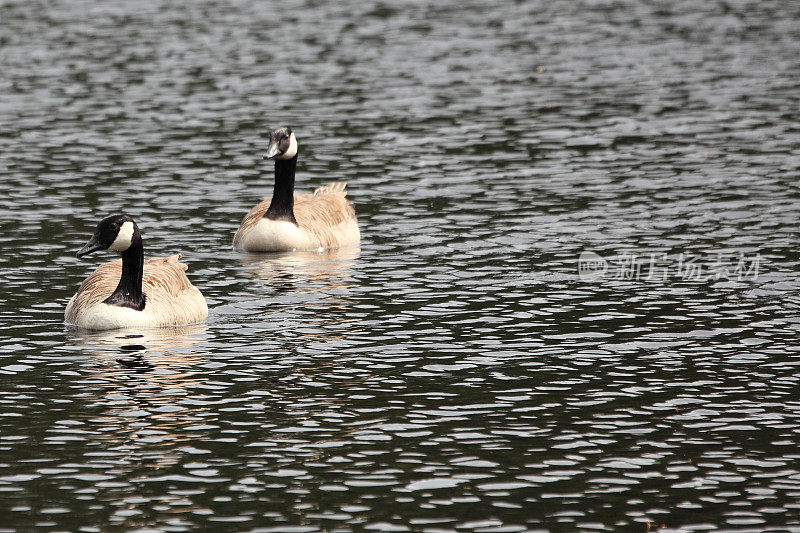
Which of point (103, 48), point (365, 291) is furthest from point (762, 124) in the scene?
point (103, 48)

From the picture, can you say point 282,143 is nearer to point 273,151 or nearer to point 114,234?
point 273,151

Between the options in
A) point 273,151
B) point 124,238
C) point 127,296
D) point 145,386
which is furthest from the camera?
point 273,151

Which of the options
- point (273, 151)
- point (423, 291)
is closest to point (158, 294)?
point (423, 291)

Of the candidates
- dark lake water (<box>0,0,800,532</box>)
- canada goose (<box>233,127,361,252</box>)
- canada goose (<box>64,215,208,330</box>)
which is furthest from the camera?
canada goose (<box>233,127,361,252</box>)

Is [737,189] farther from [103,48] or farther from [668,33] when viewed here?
[103,48]

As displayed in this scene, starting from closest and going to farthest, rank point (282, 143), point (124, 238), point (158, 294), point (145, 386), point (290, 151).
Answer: point (145, 386), point (124, 238), point (158, 294), point (282, 143), point (290, 151)

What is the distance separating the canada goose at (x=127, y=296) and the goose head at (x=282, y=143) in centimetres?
628

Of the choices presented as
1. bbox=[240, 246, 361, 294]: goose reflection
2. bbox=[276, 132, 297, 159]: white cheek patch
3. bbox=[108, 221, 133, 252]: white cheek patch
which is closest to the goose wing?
bbox=[108, 221, 133, 252]: white cheek patch

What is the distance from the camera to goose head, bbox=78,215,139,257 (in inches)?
836

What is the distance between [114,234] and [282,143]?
23.6ft

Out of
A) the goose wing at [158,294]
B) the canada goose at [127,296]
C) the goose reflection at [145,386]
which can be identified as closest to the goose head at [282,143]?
the goose wing at [158,294]

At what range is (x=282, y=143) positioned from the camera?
2791 centimetres

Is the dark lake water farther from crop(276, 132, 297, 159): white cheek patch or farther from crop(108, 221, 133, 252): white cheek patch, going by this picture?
crop(276, 132, 297, 159): white cheek patch

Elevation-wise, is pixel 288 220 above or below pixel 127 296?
above
